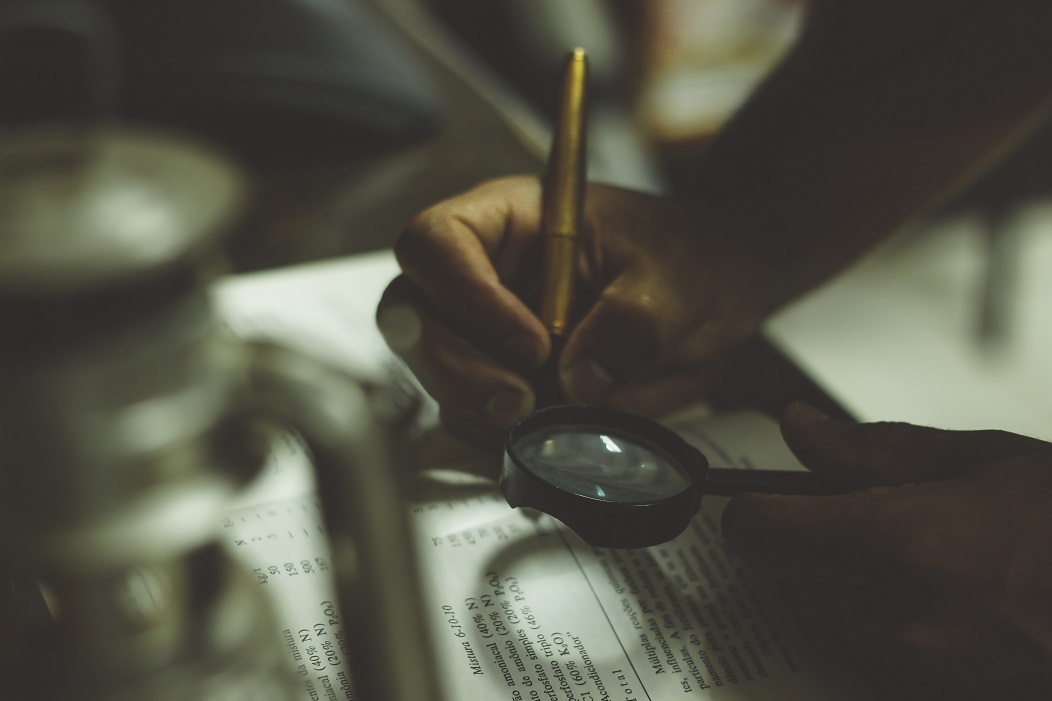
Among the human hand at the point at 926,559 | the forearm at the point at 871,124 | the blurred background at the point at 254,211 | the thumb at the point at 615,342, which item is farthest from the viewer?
the forearm at the point at 871,124

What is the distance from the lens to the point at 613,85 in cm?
172

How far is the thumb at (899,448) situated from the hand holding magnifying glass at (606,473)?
0.05 ft

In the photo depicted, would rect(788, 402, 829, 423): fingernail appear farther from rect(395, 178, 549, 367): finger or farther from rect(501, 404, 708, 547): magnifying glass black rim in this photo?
rect(395, 178, 549, 367): finger

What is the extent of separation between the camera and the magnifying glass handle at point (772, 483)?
58 cm

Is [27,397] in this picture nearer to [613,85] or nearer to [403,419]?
[403,419]

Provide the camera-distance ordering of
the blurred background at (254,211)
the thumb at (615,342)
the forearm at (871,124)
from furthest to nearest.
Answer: the forearm at (871,124) → the thumb at (615,342) → the blurred background at (254,211)

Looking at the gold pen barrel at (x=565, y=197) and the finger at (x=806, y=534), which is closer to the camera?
the finger at (x=806, y=534)

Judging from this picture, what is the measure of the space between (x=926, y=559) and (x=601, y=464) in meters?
0.20

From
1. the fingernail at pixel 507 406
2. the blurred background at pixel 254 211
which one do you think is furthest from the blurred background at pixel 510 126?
the fingernail at pixel 507 406

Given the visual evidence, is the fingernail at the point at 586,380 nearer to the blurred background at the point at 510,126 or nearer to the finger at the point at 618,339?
the finger at the point at 618,339

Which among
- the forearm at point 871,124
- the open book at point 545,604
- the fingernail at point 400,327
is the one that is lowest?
the open book at point 545,604

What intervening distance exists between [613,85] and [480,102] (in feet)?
2.06

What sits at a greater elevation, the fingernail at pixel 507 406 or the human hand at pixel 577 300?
the human hand at pixel 577 300

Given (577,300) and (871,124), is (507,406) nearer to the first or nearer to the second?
(577,300)
